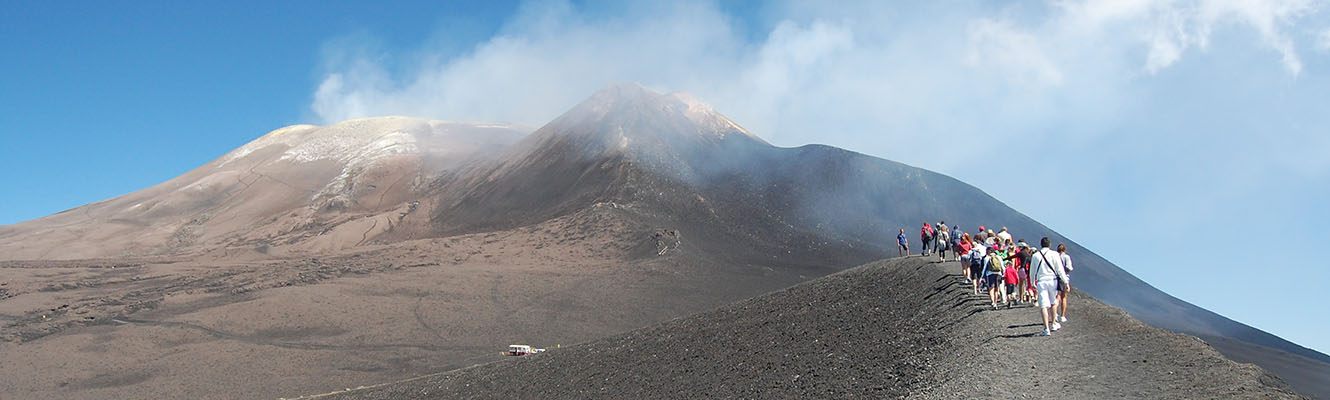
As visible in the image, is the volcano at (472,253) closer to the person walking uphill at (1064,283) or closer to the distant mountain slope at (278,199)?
the distant mountain slope at (278,199)

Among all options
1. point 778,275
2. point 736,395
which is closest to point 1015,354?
point 736,395

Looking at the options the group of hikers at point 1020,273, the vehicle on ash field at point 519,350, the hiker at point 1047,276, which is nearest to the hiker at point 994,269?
the group of hikers at point 1020,273

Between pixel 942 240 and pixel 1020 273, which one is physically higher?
pixel 942 240

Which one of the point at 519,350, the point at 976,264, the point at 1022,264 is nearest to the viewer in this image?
the point at 1022,264

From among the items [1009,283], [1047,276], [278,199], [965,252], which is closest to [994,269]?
[1009,283]

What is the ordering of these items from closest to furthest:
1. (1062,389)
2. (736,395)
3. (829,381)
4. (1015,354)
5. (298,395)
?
(1062,389) → (1015,354) → (829,381) → (736,395) → (298,395)

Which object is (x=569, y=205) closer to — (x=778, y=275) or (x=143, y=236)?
(x=778, y=275)

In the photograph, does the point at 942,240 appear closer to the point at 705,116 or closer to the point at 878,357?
the point at 878,357
